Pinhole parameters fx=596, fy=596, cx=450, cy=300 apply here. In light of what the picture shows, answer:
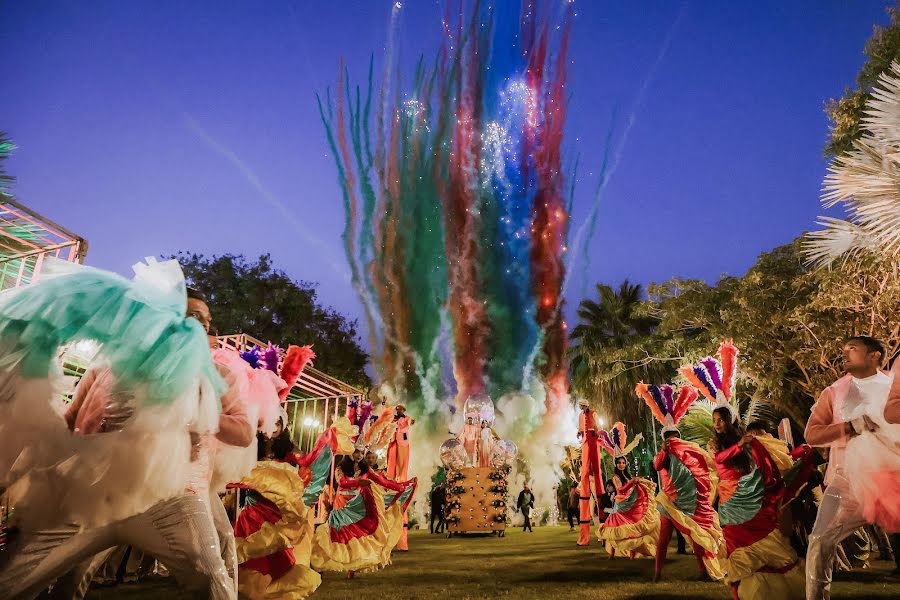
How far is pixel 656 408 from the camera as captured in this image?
6.73 m

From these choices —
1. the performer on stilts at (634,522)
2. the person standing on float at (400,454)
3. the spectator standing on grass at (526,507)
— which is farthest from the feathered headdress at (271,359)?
the spectator standing on grass at (526,507)

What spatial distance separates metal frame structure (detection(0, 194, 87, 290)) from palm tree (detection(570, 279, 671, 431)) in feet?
74.7

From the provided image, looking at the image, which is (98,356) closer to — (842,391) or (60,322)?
(60,322)

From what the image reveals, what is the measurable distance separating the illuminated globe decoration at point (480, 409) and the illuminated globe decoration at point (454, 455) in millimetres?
834

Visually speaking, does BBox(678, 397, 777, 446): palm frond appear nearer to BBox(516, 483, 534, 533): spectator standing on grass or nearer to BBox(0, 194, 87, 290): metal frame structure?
BBox(516, 483, 534, 533): spectator standing on grass

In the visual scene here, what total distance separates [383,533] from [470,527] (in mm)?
6510

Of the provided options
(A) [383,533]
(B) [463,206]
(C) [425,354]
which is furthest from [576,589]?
(C) [425,354]

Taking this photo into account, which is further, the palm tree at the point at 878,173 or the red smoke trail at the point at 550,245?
the red smoke trail at the point at 550,245

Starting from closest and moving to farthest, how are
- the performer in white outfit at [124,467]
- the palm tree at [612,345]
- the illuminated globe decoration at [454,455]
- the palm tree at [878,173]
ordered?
the performer in white outfit at [124,467], the palm tree at [878,173], the illuminated globe decoration at [454,455], the palm tree at [612,345]

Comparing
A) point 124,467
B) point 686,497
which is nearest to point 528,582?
point 686,497

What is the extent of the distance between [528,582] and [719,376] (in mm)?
3046

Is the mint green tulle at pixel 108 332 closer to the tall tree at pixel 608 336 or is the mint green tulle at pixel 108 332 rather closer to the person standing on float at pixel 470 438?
the person standing on float at pixel 470 438

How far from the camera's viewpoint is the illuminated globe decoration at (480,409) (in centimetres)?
1437

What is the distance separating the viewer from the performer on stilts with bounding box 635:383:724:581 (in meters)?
6.34
